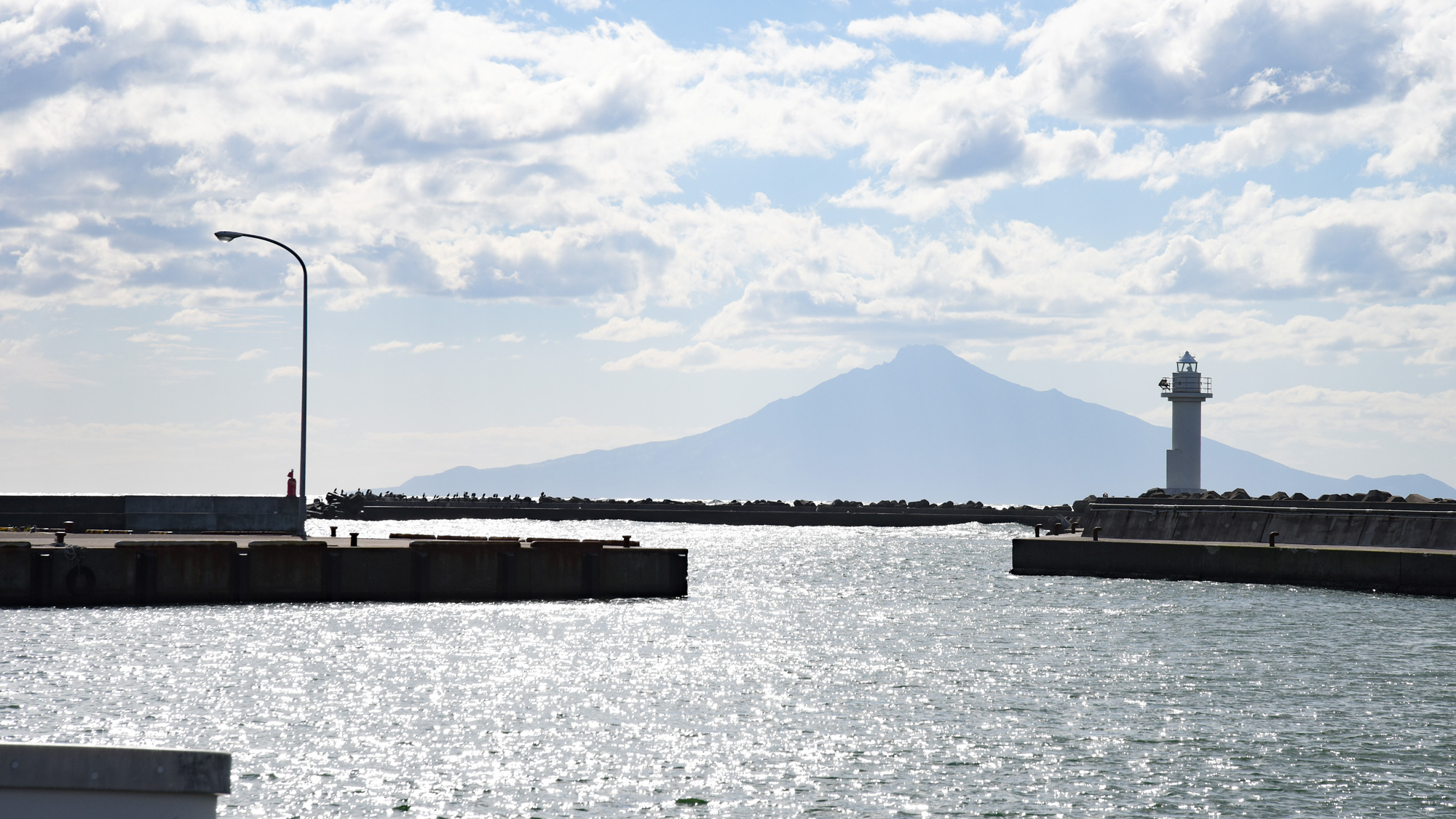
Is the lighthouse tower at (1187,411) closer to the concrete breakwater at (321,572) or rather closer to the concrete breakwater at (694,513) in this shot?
the concrete breakwater at (694,513)

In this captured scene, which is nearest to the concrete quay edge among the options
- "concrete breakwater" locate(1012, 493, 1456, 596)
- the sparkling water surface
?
the sparkling water surface

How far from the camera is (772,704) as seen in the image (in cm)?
2191

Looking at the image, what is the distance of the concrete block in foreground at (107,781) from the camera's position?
584 cm

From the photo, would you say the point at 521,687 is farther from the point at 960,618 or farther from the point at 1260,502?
the point at 1260,502

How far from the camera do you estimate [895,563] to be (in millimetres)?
67438

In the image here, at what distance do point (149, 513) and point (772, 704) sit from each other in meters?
35.6

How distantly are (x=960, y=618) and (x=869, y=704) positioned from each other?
15432 millimetres

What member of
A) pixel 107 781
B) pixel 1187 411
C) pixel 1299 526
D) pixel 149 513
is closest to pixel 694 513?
pixel 1187 411

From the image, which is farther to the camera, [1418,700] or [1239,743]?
[1418,700]

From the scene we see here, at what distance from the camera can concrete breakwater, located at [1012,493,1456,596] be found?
38.3 metres

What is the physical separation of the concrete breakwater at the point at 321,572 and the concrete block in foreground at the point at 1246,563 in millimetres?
16085

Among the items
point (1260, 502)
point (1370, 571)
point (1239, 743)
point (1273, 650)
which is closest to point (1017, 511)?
point (1260, 502)

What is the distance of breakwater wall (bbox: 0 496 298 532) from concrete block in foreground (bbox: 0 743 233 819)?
45326 mm

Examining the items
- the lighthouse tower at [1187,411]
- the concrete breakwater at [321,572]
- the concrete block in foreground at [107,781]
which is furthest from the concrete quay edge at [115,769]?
the lighthouse tower at [1187,411]
